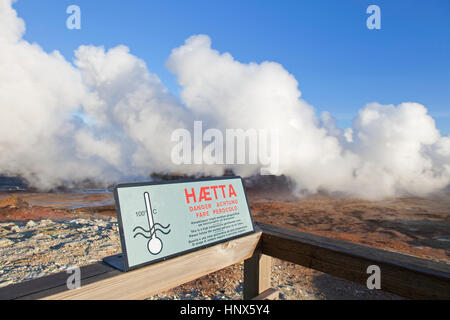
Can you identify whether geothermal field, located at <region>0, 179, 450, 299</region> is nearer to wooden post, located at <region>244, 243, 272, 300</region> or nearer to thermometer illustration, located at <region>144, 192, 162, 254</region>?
wooden post, located at <region>244, 243, 272, 300</region>

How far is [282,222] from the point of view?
10.6 metres

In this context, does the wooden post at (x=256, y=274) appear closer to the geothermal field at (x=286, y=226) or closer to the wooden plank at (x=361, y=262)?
the wooden plank at (x=361, y=262)

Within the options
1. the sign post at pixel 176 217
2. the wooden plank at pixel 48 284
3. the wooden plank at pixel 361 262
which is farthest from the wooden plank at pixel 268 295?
the wooden plank at pixel 48 284

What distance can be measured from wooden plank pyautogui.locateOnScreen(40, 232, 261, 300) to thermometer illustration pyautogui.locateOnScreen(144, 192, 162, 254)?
8 centimetres

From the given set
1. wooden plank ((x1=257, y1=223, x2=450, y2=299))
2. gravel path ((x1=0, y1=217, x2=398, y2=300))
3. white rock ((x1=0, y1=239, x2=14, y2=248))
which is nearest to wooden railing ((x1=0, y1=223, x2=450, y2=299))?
wooden plank ((x1=257, y1=223, x2=450, y2=299))

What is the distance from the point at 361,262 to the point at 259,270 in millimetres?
737

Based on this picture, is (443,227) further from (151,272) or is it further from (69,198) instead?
(69,198)

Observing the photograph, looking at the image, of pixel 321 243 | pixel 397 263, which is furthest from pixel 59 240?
pixel 397 263

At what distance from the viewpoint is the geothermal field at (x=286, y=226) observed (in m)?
4.73

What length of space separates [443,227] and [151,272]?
516 inches

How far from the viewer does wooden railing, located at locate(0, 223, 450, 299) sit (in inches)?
47.4

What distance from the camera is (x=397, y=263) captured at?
1.41m

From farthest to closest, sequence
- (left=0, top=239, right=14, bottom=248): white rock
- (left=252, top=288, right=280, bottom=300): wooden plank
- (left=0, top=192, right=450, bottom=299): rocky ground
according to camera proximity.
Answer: (left=0, top=239, right=14, bottom=248): white rock < (left=0, top=192, right=450, bottom=299): rocky ground < (left=252, top=288, right=280, bottom=300): wooden plank
